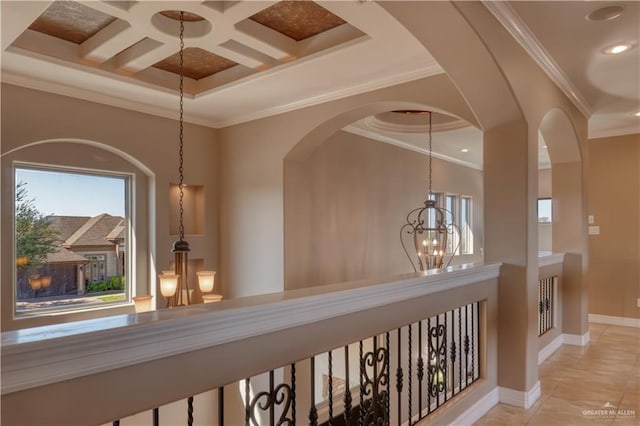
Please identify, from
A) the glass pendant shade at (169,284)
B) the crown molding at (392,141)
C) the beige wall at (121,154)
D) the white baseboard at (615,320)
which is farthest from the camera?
the crown molding at (392,141)

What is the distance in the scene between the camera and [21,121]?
3695 millimetres

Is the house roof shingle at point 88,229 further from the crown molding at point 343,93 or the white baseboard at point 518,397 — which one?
the white baseboard at point 518,397

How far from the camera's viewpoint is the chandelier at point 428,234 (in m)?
4.85

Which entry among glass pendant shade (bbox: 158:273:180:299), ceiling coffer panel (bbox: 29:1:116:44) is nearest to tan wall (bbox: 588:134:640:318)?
glass pendant shade (bbox: 158:273:180:299)

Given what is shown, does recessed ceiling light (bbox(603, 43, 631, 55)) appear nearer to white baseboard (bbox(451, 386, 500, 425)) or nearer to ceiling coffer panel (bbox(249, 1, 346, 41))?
ceiling coffer panel (bbox(249, 1, 346, 41))

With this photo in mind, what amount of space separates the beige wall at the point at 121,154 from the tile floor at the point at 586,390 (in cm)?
371

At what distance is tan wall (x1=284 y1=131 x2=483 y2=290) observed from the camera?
485 cm

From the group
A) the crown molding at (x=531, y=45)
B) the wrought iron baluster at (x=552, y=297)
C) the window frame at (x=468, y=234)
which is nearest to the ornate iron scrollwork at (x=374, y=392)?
the crown molding at (x=531, y=45)

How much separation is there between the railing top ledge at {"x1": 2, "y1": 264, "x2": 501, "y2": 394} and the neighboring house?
3467 millimetres

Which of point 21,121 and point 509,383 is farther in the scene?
point 21,121

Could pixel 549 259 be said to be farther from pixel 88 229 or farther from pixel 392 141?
pixel 88 229

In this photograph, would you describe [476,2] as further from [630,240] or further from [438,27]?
[630,240]

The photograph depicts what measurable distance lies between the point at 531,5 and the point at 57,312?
472 cm

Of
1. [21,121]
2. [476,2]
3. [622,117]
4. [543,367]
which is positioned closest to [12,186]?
[21,121]
